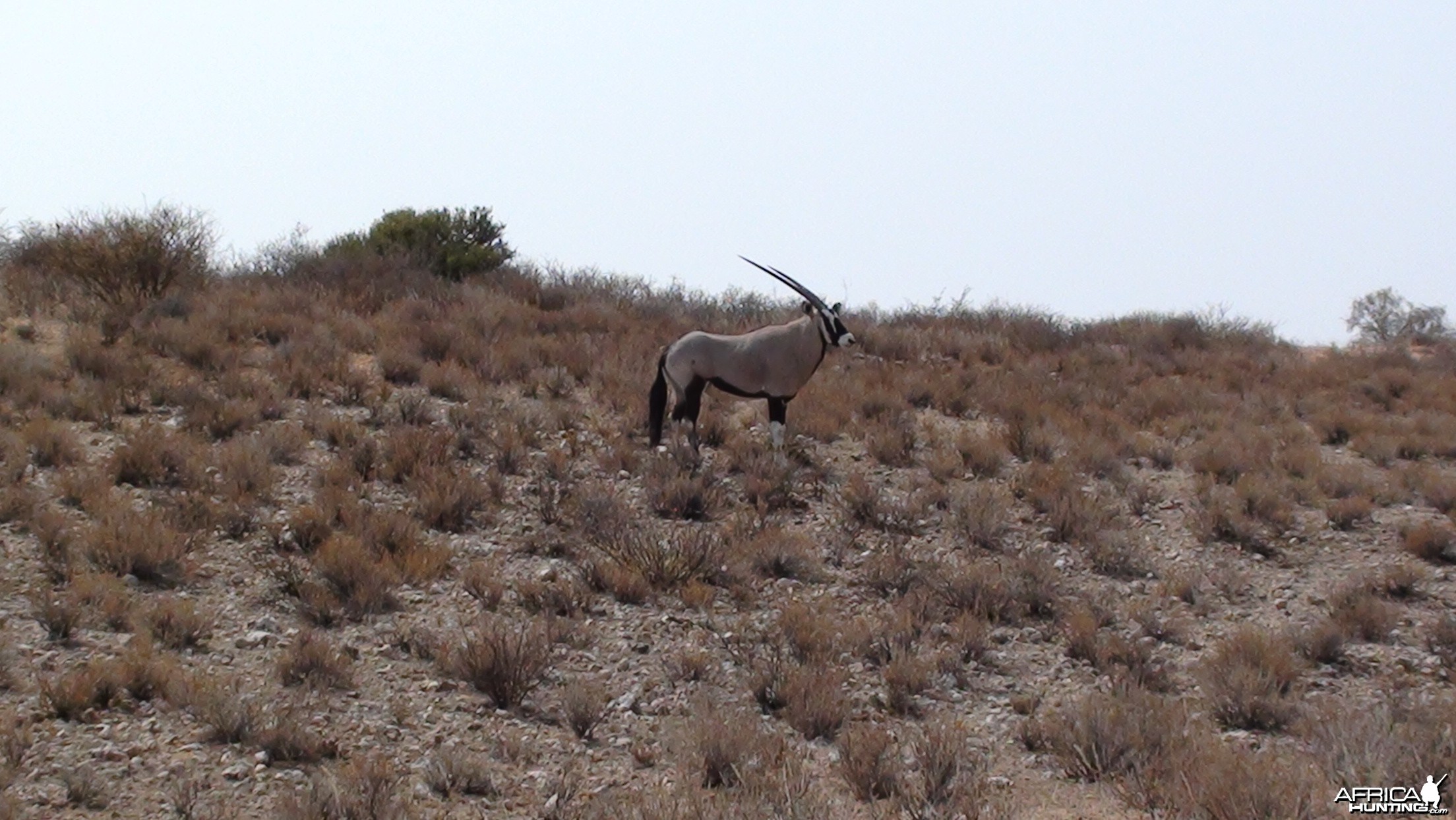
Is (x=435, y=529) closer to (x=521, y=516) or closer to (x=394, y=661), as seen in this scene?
(x=521, y=516)

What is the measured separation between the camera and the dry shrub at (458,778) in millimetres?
6918

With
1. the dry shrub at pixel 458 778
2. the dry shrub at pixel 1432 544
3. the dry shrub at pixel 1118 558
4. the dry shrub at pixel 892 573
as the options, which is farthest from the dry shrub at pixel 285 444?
the dry shrub at pixel 1432 544

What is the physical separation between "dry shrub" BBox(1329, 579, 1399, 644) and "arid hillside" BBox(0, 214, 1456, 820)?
32 mm

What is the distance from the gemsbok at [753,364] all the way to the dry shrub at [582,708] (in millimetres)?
5254

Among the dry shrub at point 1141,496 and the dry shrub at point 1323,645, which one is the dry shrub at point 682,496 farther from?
the dry shrub at point 1323,645

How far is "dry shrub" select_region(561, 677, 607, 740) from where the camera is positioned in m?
7.75

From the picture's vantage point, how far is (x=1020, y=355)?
66.8 ft

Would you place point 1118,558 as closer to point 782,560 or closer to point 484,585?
point 782,560

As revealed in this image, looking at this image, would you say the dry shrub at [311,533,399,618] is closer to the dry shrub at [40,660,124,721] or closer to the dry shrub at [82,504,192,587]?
the dry shrub at [82,504,192,587]

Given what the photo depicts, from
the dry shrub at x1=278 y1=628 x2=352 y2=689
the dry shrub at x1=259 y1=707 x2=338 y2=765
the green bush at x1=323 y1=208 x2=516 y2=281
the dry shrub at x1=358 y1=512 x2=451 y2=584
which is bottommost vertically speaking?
the dry shrub at x1=259 y1=707 x2=338 y2=765

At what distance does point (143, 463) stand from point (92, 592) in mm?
2925

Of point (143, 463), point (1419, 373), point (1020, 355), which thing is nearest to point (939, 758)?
point (143, 463)

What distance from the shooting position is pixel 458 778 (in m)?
6.93

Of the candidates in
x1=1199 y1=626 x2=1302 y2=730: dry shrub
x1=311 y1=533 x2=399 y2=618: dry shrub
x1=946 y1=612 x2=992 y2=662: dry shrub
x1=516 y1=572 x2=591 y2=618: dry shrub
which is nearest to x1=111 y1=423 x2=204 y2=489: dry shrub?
x1=311 y1=533 x2=399 y2=618: dry shrub
